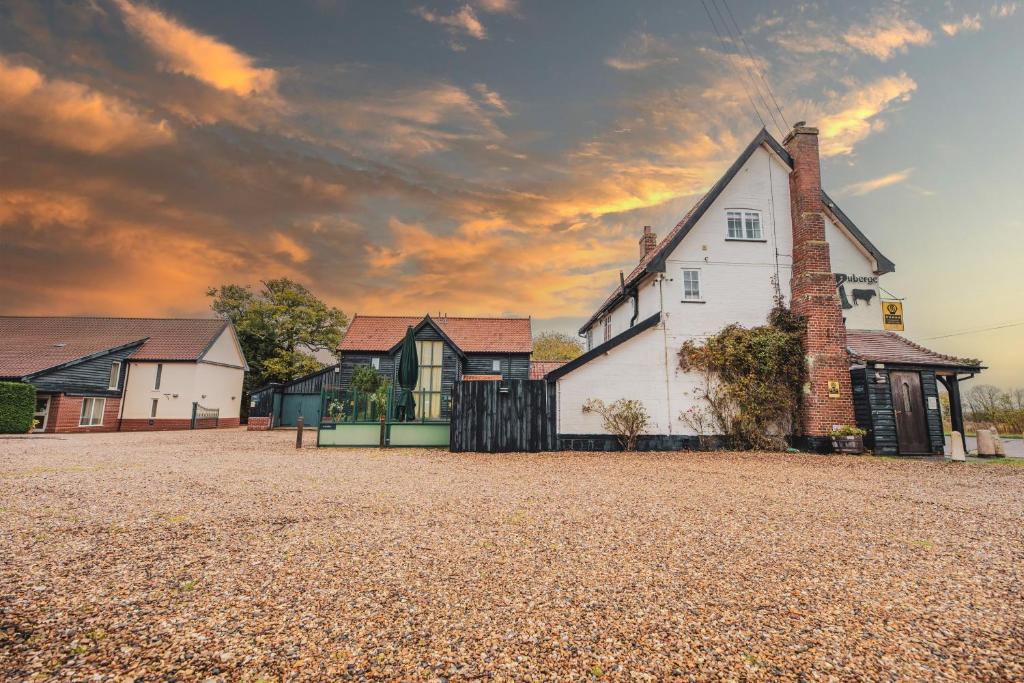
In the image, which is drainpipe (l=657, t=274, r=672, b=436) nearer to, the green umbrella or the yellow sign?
the yellow sign

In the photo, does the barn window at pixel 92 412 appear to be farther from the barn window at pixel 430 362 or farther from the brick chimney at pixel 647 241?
the brick chimney at pixel 647 241

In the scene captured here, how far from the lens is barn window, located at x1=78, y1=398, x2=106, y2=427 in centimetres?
2531

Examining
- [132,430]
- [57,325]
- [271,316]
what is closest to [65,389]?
[132,430]

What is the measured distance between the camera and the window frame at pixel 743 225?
627 inches

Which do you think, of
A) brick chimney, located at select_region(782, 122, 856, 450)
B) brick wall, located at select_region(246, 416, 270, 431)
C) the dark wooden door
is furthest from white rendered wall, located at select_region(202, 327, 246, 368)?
the dark wooden door

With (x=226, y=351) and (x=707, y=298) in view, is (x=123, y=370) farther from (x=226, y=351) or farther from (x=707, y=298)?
(x=707, y=298)

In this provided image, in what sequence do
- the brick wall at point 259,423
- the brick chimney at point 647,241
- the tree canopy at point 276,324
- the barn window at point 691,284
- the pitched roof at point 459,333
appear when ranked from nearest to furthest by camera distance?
the barn window at point 691,284, the brick chimney at point 647,241, the brick wall at point 259,423, the pitched roof at point 459,333, the tree canopy at point 276,324

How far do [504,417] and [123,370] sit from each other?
27572 millimetres

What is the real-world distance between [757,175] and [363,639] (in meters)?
18.4

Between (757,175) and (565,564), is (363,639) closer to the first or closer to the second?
(565,564)

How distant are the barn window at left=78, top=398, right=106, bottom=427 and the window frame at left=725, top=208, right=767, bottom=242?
33.7m

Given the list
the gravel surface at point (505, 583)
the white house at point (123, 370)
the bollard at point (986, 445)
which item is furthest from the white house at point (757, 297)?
the white house at point (123, 370)

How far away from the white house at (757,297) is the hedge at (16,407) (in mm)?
25906

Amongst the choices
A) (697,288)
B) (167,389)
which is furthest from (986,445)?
(167,389)
